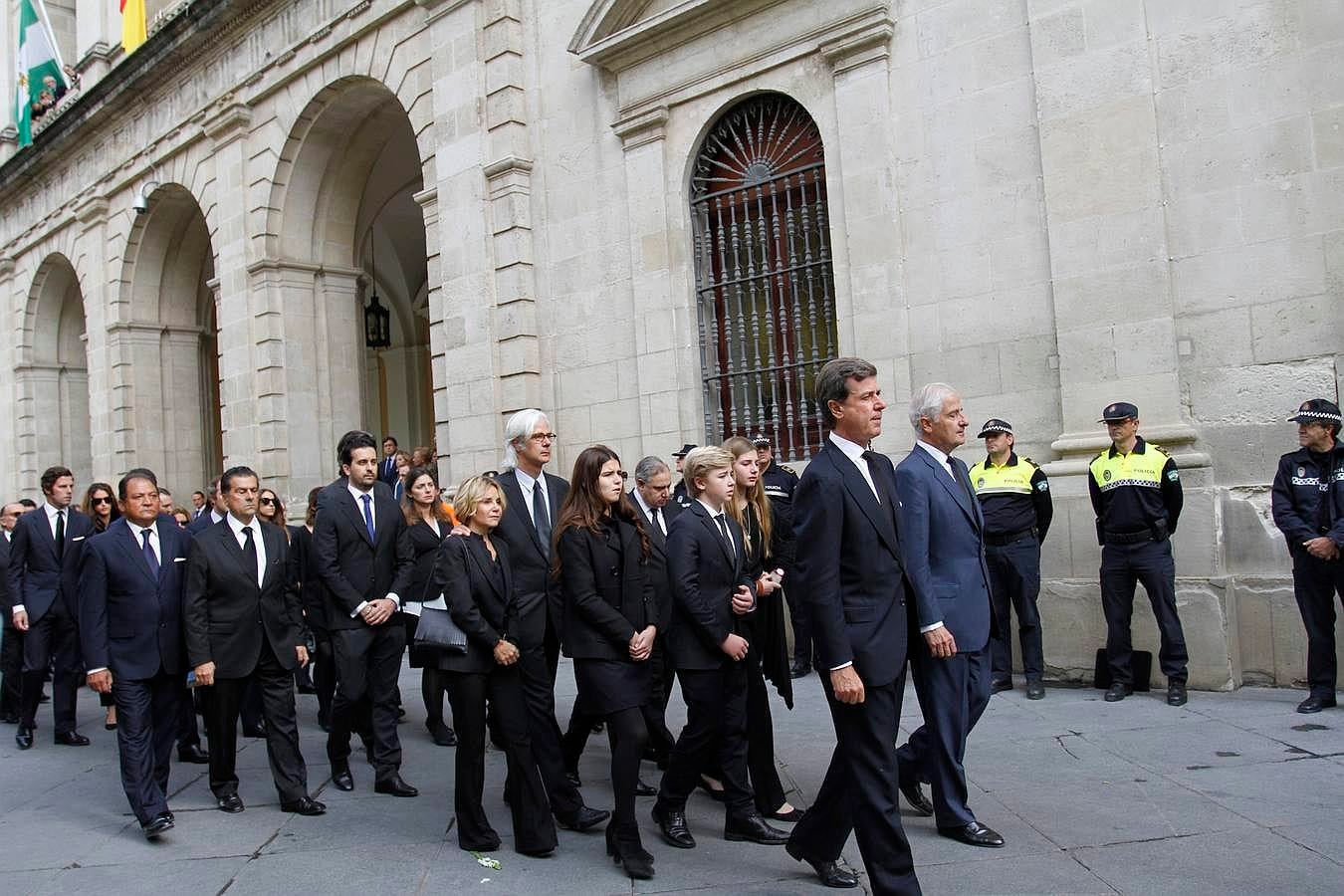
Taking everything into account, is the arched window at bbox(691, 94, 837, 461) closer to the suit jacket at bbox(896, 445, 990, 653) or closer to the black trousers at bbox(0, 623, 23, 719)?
the suit jacket at bbox(896, 445, 990, 653)

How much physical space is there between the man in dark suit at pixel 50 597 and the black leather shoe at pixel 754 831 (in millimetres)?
5347

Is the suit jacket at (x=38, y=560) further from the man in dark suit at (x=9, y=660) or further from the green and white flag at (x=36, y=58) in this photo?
the green and white flag at (x=36, y=58)

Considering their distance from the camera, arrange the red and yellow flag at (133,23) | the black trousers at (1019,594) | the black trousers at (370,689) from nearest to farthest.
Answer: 1. the black trousers at (370,689)
2. the black trousers at (1019,594)
3. the red and yellow flag at (133,23)

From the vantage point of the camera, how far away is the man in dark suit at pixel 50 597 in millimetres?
7828

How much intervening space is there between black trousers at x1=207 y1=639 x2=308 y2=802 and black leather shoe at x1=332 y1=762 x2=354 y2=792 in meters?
0.34

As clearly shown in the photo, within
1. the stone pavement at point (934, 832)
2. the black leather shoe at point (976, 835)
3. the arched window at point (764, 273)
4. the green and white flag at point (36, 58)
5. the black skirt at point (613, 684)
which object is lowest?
the stone pavement at point (934, 832)

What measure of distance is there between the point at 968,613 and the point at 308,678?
647 centimetres

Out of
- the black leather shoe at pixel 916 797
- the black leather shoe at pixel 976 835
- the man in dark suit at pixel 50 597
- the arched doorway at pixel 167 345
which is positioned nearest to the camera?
the black leather shoe at pixel 976 835

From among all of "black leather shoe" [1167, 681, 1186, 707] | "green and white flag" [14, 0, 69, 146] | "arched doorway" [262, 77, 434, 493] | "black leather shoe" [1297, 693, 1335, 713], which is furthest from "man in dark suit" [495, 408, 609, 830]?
"green and white flag" [14, 0, 69, 146]

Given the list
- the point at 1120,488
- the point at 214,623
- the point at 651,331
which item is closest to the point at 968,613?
the point at 1120,488

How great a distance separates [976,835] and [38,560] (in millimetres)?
7105

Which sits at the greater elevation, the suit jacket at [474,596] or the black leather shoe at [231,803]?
the suit jacket at [474,596]

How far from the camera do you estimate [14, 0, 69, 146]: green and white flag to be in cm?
2044

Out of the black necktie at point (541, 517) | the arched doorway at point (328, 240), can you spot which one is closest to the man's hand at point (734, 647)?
the black necktie at point (541, 517)
